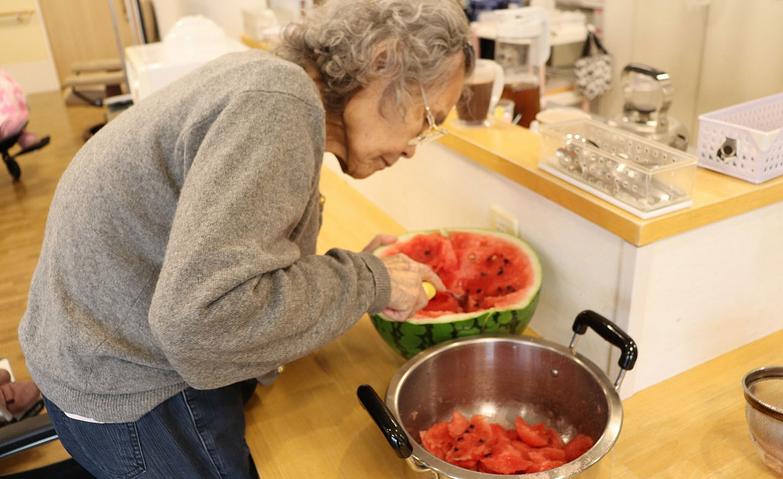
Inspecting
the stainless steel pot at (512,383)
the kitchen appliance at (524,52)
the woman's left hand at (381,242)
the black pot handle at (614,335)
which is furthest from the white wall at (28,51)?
the black pot handle at (614,335)

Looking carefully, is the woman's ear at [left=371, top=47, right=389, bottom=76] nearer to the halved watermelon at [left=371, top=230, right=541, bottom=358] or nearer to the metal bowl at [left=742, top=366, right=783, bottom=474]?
the halved watermelon at [left=371, top=230, right=541, bottom=358]

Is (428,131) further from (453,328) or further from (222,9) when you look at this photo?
Answer: (222,9)

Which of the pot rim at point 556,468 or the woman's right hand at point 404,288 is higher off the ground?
the woman's right hand at point 404,288

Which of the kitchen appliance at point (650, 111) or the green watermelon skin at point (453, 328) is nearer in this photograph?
the green watermelon skin at point (453, 328)

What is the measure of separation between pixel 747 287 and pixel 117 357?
1.13 metres

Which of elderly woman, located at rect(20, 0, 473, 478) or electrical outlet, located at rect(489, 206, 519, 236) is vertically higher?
elderly woman, located at rect(20, 0, 473, 478)

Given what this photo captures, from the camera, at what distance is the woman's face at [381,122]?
1.07 meters

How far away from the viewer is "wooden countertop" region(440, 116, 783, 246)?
1107 millimetres

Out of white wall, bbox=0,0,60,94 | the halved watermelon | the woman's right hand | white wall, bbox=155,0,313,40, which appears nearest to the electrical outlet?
the halved watermelon

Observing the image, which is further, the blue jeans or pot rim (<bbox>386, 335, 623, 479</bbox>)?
the blue jeans

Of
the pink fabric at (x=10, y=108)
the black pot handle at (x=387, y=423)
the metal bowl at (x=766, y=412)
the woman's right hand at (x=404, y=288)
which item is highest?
the woman's right hand at (x=404, y=288)

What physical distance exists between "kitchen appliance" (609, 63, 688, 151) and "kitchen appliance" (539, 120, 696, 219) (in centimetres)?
19

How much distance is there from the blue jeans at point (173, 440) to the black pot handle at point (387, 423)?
25 cm

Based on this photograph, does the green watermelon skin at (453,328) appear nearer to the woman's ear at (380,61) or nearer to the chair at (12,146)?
the woman's ear at (380,61)
